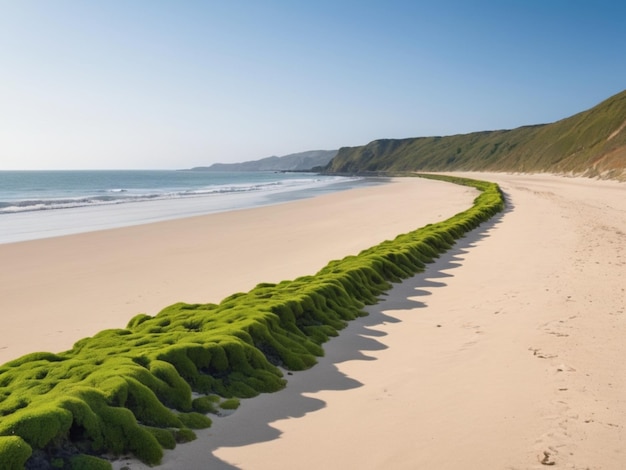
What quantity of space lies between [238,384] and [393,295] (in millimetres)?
5525

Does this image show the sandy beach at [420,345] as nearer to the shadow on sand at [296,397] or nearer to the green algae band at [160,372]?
the shadow on sand at [296,397]

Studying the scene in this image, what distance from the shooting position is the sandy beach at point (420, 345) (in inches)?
193

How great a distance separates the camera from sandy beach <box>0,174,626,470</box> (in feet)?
16.0

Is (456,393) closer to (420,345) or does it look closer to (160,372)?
(420,345)

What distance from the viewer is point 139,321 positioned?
8.54m

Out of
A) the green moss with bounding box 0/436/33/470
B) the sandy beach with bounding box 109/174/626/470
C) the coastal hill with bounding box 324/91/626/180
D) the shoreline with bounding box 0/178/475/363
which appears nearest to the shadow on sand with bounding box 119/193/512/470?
the sandy beach with bounding box 109/174/626/470

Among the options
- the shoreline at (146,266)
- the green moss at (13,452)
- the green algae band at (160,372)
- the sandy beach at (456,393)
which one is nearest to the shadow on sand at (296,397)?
the sandy beach at (456,393)

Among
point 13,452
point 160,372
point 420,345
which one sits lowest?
point 420,345

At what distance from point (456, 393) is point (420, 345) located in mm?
1775

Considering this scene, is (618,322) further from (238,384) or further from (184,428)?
(184,428)

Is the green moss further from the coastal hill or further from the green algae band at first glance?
the coastal hill

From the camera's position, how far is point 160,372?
574 cm

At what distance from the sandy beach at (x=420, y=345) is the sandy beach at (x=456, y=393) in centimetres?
A: 2

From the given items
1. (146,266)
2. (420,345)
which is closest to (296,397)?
→ (420,345)
